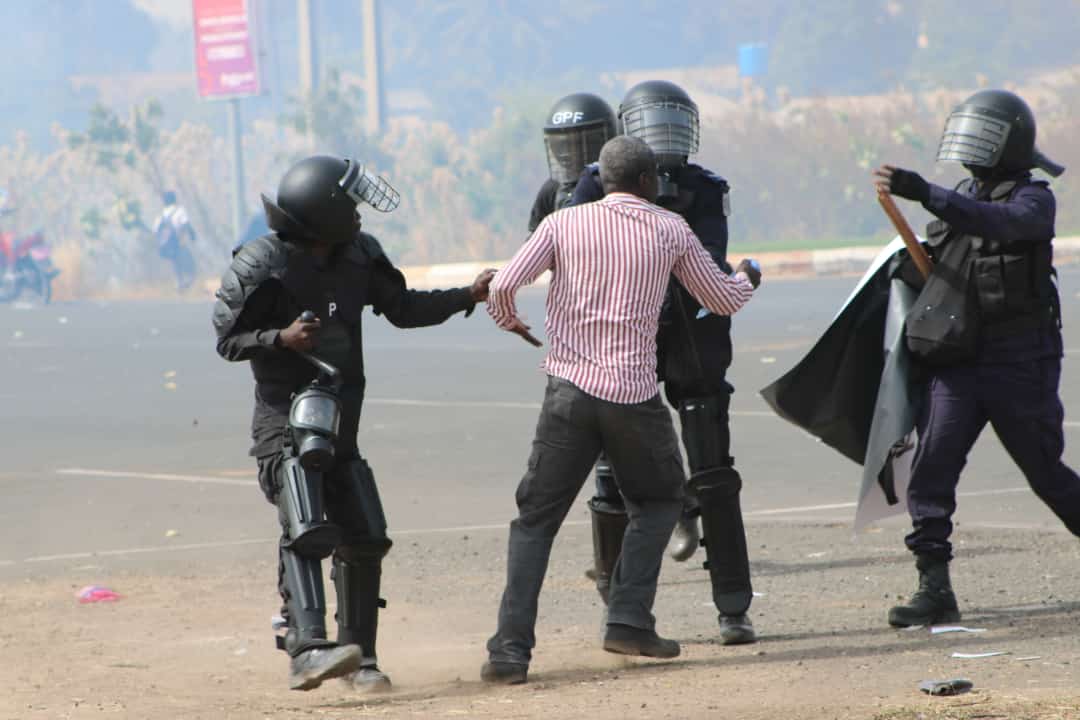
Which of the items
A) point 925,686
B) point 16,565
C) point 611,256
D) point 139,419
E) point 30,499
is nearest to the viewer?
point 925,686

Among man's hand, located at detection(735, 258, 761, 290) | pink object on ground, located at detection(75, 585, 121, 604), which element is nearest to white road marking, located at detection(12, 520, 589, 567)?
pink object on ground, located at detection(75, 585, 121, 604)

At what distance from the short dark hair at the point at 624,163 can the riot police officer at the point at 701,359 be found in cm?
40

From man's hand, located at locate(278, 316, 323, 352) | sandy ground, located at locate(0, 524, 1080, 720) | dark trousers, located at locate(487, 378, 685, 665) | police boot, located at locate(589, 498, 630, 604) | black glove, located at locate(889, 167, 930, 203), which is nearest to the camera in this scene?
sandy ground, located at locate(0, 524, 1080, 720)

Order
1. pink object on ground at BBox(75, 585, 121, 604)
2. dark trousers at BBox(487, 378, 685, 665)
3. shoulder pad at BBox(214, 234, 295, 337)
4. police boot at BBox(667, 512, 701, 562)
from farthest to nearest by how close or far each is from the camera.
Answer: police boot at BBox(667, 512, 701, 562), pink object on ground at BBox(75, 585, 121, 604), dark trousers at BBox(487, 378, 685, 665), shoulder pad at BBox(214, 234, 295, 337)

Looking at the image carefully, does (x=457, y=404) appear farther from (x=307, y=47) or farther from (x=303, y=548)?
(x=307, y=47)

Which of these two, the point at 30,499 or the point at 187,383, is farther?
the point at 187,383

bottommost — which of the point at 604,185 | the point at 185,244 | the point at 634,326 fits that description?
the point at 185,244

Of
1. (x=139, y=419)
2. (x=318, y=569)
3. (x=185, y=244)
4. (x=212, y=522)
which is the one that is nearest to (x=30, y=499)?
(x=212, y=522)

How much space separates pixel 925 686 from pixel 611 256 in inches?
60.3

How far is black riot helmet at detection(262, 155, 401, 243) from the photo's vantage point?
579 cm

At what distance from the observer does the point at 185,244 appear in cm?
4572

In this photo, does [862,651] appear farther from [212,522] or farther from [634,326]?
[212,522]

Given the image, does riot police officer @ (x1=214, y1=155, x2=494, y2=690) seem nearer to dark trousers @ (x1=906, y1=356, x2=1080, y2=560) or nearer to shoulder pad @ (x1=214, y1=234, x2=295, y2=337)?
shoulder pad @ (x1=214, y1=234, x2=295, y2=337)

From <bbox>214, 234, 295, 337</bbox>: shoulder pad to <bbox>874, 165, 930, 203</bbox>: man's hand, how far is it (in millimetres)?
1880
